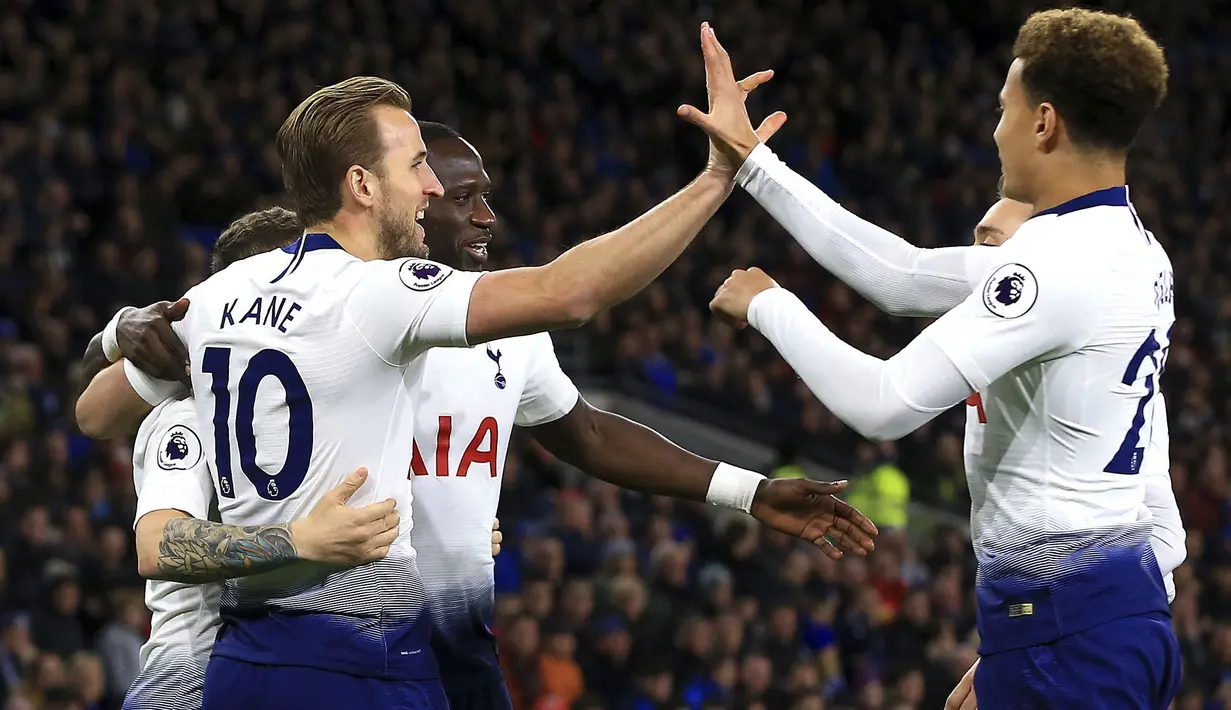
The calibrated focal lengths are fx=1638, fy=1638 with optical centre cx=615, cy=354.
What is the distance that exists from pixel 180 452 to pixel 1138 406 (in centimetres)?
238

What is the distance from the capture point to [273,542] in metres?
3.85

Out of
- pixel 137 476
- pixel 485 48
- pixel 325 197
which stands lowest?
pixel 137 476

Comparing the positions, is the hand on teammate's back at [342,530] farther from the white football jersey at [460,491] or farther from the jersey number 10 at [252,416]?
the white football jersey at [460,491]

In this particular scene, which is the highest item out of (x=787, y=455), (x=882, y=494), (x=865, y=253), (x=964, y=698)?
(x=865, y=253)

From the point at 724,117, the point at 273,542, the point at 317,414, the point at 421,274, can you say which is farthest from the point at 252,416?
the point at 724,117

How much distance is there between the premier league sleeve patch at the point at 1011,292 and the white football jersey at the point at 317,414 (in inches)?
46.1

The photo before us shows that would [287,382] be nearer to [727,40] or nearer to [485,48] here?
[485,48]

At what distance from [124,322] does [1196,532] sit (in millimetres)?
12114

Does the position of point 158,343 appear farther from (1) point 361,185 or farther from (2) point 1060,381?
(2) point 1060,381

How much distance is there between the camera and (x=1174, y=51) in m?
21.8

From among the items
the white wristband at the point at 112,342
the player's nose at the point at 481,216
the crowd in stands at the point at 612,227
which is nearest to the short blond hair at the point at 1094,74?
the player's nose at the point at 481,216

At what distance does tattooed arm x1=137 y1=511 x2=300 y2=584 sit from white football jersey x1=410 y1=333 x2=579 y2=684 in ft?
3.25

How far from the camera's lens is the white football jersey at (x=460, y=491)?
4.93 m

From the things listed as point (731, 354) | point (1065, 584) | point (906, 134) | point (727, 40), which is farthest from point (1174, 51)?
point (1065, 584)
